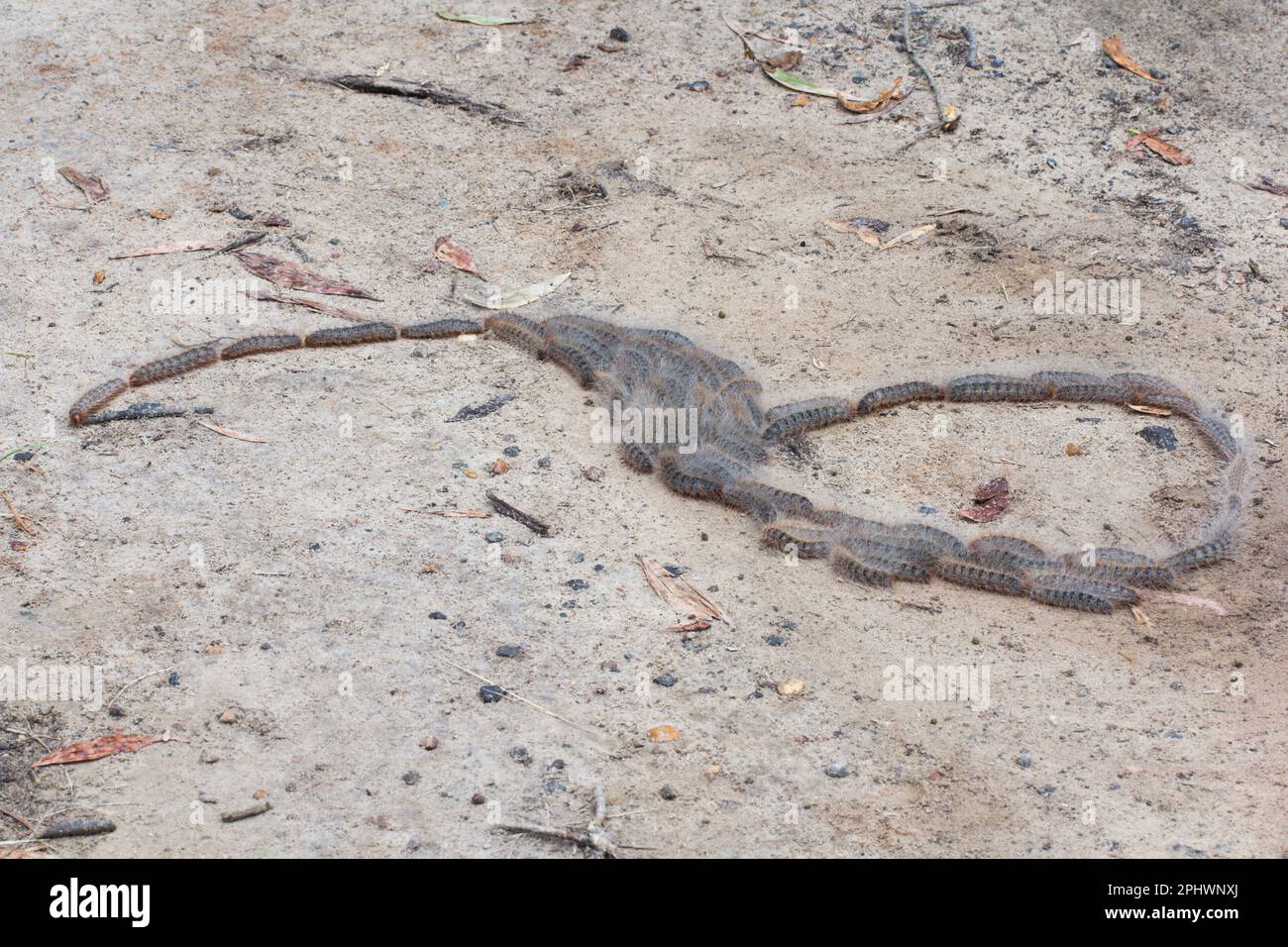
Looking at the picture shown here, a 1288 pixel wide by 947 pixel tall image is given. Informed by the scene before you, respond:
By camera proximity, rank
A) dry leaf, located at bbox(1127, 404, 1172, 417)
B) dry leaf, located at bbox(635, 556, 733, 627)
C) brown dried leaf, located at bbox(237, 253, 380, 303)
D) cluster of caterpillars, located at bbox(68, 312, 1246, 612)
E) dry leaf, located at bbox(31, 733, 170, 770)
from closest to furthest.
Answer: dry leaf, located at bbox(31, 733, 170, 770) < dry leaf, located at bbox(635, 556, 733, 627) < cluster of caterpillars, located at bbox(68, 312, 1246, 612) < dry leaf, located at bbox(1127, 404, 1172, 417) < brown dried leaf, located at bbox(237, 253, 380, 303)

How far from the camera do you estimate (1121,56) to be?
341 inches

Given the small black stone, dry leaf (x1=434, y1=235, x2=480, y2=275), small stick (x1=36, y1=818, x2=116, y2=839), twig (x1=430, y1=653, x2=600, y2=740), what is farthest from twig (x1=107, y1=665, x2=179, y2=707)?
the small black stone

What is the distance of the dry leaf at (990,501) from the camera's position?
563 cm

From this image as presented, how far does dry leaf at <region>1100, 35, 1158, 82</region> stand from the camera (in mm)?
8578

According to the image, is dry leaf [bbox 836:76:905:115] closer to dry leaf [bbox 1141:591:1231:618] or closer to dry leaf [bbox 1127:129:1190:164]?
dry leaf [bbox 1127:129:1190:164]

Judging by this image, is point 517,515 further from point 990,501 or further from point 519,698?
point 990,501

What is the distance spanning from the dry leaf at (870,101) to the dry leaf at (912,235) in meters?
1.35

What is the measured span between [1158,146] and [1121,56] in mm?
996

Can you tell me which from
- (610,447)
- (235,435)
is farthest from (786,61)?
(235,435)

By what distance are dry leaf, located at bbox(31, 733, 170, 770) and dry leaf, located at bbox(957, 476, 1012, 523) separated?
3482mm

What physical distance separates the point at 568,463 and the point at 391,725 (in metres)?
1.79

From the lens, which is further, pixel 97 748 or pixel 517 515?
pixel 517 515
